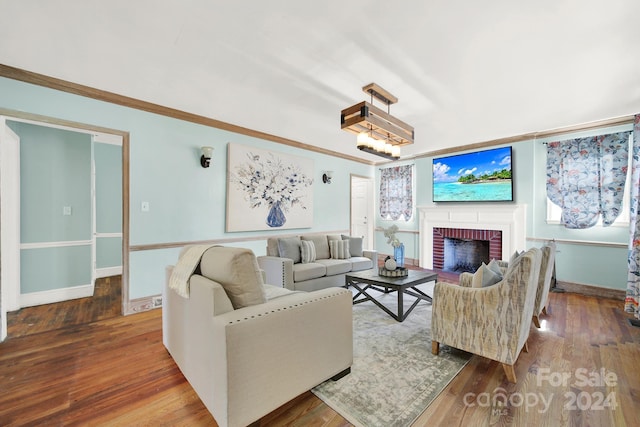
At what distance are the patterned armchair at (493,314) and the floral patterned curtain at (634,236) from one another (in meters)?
2.22

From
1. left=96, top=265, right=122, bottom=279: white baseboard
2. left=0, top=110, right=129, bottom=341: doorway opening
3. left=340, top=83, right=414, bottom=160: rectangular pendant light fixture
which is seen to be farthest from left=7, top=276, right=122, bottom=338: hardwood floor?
Answer: left=340, top=83, right=414, bottom=160: rectangular pendant light fixture

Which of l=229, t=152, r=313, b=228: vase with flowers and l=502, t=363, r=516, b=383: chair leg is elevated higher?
l=229, t=152, r=313, b=228: vase with flowers

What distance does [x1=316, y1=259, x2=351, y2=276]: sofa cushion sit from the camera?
13.0 ft

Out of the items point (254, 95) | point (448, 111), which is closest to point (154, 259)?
point (254, 95)

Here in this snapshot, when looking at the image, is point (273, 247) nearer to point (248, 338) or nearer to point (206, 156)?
point (206, 156)

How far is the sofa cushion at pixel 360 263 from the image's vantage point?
428 centimetres

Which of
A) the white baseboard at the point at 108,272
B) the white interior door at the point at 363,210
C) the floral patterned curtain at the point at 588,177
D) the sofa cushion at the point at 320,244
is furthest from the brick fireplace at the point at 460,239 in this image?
the white baseboard at the point at 108,272

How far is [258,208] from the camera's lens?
442 cm

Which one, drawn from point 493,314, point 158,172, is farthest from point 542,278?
point 158,172

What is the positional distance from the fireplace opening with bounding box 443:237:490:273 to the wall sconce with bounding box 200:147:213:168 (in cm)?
445

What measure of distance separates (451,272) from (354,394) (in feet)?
13.9

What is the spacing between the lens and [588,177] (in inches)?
156

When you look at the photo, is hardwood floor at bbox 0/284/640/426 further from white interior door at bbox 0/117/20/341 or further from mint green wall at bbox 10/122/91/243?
mint green wall at bbox 10/122/91/243

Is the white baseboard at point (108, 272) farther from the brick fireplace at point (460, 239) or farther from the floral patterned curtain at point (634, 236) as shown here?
the floral patterned curtain at point (634, 236)
